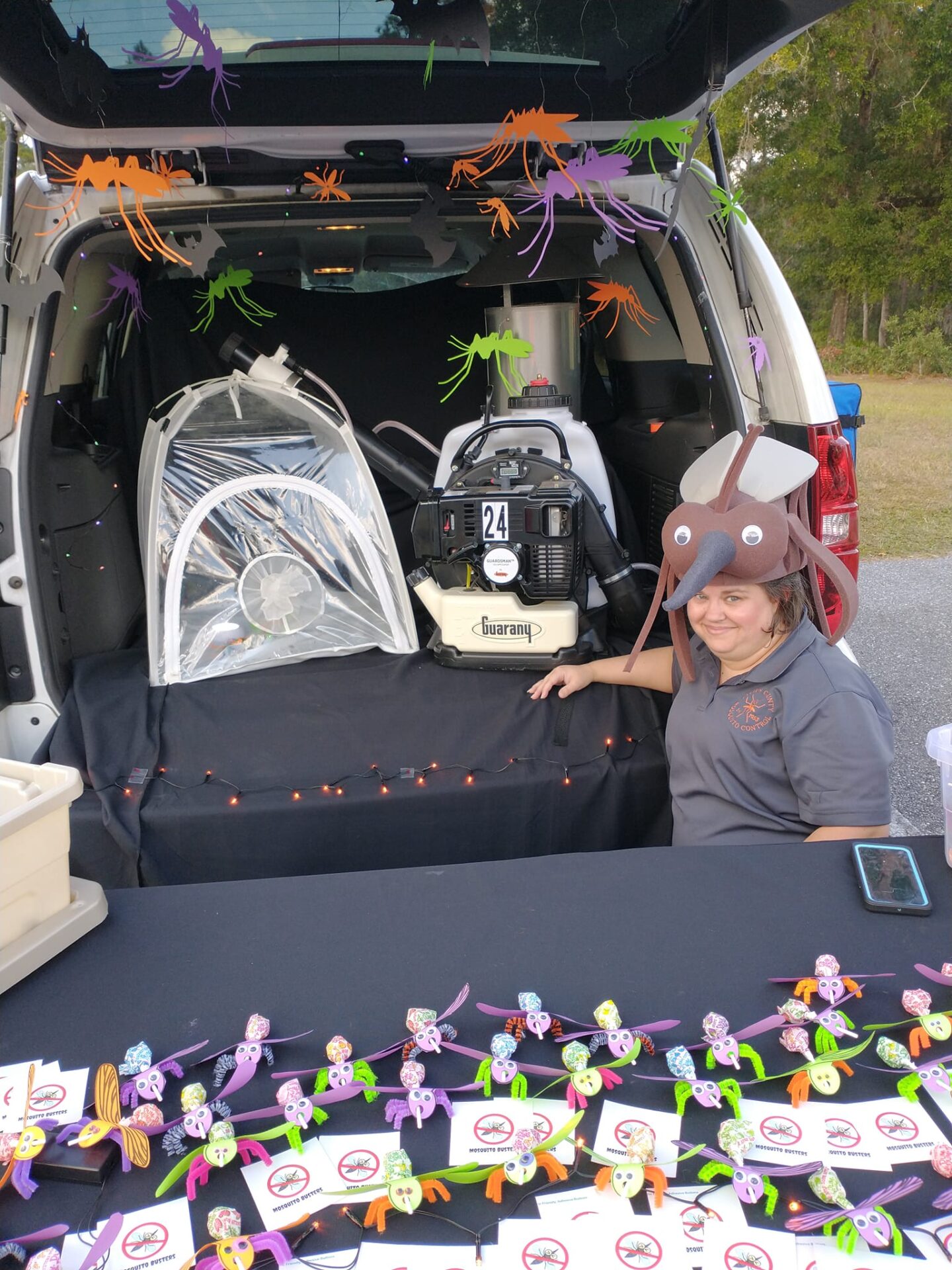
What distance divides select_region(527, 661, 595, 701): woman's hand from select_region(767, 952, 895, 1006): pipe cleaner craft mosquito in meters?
1.20

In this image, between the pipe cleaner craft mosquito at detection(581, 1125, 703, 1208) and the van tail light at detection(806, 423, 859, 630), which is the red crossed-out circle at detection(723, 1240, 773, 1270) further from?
the van tail light at detection(806, 423, 859, 630)

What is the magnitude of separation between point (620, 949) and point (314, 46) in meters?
1.79

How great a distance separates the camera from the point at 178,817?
81.5 inches

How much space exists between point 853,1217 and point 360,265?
3.22 meters

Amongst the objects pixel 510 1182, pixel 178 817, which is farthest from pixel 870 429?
pixel 510 1182

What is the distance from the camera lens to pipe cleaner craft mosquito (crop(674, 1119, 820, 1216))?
831 mm

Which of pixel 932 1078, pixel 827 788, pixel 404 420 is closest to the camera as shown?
pixel 932 1078

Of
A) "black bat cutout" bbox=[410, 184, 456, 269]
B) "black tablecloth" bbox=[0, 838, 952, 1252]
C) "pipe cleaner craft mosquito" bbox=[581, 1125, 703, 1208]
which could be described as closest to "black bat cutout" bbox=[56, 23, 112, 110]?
"black bat cutout" bbox=[410, 184, 456, 269]

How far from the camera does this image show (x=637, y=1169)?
2.79 feet

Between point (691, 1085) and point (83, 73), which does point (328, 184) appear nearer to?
point (83, 73)

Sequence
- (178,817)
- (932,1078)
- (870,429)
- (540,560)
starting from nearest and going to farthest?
(932,1078) → (178,817) → (540,560) → (870,429)

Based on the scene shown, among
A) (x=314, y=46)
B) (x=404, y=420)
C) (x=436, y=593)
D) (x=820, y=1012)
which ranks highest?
(x=314, y=46)

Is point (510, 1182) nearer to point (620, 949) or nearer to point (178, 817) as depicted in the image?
point (620, 949)

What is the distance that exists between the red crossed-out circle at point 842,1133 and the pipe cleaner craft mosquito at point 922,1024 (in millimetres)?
135
